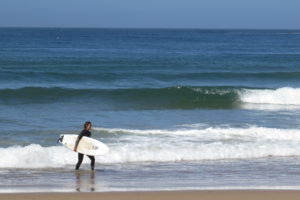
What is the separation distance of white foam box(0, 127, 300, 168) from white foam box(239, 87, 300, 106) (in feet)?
25.4

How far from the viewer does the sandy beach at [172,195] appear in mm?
10156

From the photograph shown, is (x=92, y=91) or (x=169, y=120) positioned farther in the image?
(x=92, y=91)

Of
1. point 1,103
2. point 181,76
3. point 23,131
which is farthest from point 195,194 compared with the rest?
point 181,76

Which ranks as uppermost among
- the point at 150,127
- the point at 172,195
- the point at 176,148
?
the point at 150,127

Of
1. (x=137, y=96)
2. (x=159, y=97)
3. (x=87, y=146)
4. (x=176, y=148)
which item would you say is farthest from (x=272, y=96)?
(x=87, y=146)

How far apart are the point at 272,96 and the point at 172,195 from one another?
1654cm

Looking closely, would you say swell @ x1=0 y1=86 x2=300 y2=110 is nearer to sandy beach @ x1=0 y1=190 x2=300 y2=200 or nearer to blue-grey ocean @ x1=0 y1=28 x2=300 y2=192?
blue-grey ocean @ x1=0 y1=28 x2=300 y2=192

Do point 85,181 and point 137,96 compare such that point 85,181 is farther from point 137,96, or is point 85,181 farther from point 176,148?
point 137,96

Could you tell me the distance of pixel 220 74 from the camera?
33531mm

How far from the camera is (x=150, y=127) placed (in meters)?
18.4

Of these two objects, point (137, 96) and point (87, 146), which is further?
point (137, 96)

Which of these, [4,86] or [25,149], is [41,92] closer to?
[4,86]

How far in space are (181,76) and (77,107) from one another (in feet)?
36.8

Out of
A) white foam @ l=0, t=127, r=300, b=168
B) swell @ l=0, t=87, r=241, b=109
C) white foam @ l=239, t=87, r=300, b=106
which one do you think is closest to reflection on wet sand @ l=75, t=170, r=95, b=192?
white foam @ l=0, t=127, r=300, b=168
